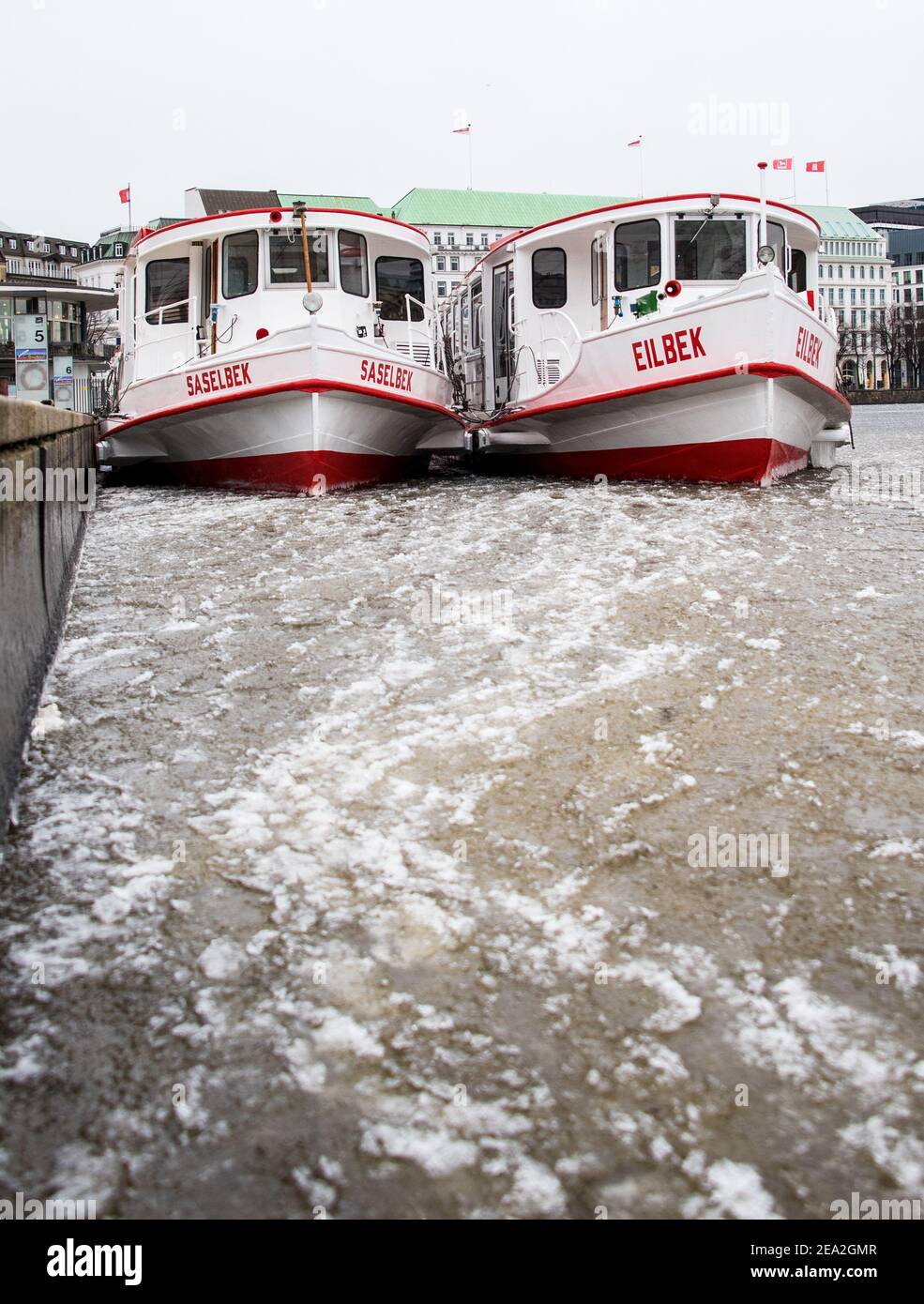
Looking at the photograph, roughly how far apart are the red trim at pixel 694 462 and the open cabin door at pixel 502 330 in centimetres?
218

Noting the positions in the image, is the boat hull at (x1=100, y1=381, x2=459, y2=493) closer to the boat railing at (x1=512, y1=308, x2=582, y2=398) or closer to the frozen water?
the boat railing at (x1=512, y1=308, x2=582, y2=398)

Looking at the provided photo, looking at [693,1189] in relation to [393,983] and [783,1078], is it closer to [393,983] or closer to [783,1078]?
[783,1078]

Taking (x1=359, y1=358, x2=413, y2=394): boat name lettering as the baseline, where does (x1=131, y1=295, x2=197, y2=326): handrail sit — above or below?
above

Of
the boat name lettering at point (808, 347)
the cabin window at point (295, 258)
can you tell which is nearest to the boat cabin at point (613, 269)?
the boat name lettering at point (808, 347)

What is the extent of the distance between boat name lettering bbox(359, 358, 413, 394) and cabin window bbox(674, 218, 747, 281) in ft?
11.2

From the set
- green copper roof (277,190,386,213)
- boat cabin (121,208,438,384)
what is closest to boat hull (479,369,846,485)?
boat cabin (121,208,438,384)

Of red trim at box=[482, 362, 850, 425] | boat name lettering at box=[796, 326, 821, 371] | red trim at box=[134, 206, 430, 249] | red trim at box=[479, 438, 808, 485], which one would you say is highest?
red trim at box=[134, 206, 430, 249]

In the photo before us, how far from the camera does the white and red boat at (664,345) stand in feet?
37.7

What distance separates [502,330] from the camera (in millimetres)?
16047

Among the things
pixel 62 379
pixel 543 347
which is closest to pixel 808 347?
pixel 543 347

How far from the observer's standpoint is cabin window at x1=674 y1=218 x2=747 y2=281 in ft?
43.1

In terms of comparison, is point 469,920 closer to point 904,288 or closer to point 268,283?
point 268,283

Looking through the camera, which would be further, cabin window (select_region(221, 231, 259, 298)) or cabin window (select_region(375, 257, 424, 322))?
cabin window (select_region(375, 257, 424, 322))

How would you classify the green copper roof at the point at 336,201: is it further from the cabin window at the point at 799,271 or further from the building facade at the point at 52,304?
the cabin window at the point at 799,271
